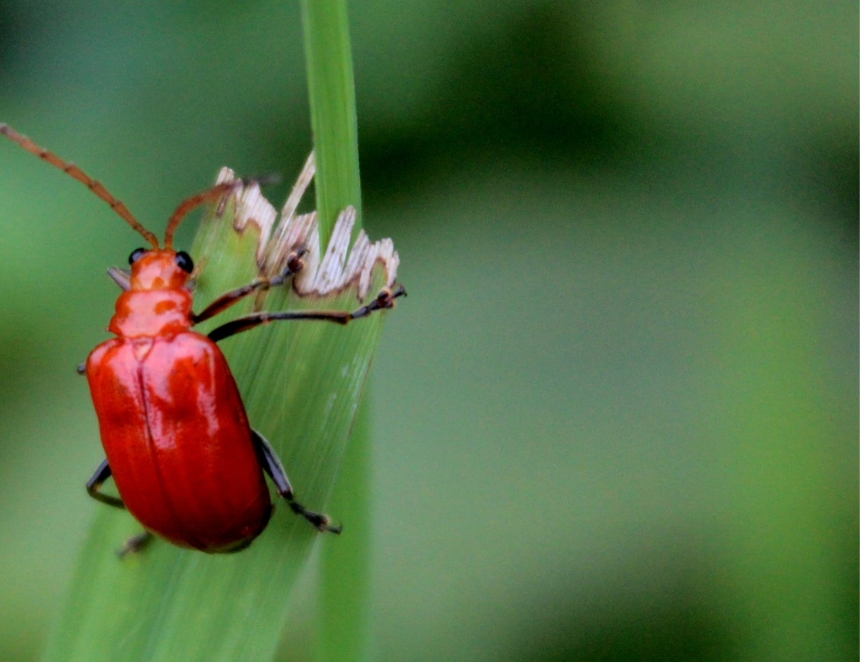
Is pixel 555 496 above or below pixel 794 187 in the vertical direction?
below

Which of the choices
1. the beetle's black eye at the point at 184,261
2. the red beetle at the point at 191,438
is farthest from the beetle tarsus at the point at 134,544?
the beetle's black eye at the point at 184,261

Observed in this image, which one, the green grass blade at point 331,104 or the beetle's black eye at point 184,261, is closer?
the green grass blade at point 331,104

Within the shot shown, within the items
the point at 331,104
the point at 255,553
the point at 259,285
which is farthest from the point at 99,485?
the point at 331,104

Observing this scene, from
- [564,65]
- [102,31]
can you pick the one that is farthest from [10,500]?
[564,65]

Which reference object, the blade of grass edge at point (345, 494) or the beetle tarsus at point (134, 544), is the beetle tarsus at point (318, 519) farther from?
the beetle tarsus at point (134, 544)

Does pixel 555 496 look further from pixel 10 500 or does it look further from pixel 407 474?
pixel 10 500

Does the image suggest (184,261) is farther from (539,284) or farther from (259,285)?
(539,284)

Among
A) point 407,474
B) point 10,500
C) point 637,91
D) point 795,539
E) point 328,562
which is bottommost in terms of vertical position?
point 10,500
